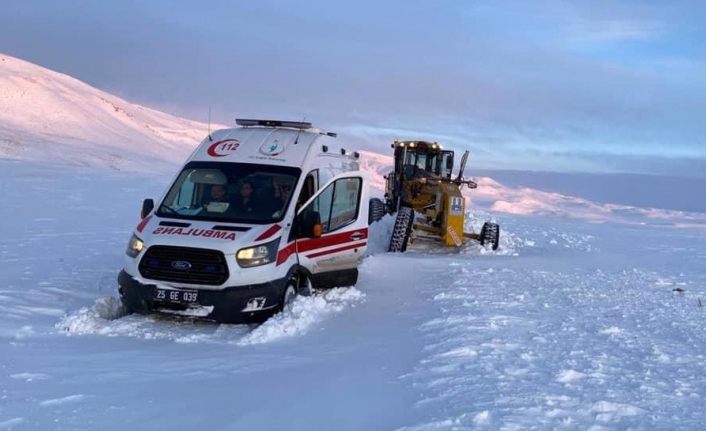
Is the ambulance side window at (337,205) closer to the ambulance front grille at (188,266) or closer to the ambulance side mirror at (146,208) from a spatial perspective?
the ambulance front grille at (188,266)

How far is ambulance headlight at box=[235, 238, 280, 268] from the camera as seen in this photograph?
782cm

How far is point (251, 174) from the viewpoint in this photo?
9.15m

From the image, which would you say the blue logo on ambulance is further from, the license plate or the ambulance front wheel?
the license plate

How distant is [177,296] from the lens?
25.4ft

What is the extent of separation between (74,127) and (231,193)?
151 ft

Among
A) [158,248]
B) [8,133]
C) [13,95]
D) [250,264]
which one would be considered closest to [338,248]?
[250,264]

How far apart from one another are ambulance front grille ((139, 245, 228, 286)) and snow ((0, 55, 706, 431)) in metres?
0.61

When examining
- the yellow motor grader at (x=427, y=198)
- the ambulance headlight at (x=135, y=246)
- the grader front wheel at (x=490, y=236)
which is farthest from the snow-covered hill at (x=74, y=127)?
the ambulance headlight at (x=135, y=246)

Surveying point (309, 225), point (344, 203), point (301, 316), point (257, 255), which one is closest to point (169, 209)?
point (257, 255)

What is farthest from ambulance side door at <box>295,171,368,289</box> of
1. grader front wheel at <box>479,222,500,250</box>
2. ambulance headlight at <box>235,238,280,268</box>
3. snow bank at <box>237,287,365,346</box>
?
grader front wheel at <box>479,222,500,250</box>

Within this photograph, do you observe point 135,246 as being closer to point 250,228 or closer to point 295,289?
point 250,228

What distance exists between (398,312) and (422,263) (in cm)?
438

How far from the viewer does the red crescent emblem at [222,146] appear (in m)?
9.54

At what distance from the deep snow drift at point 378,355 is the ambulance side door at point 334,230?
14.6 inches
